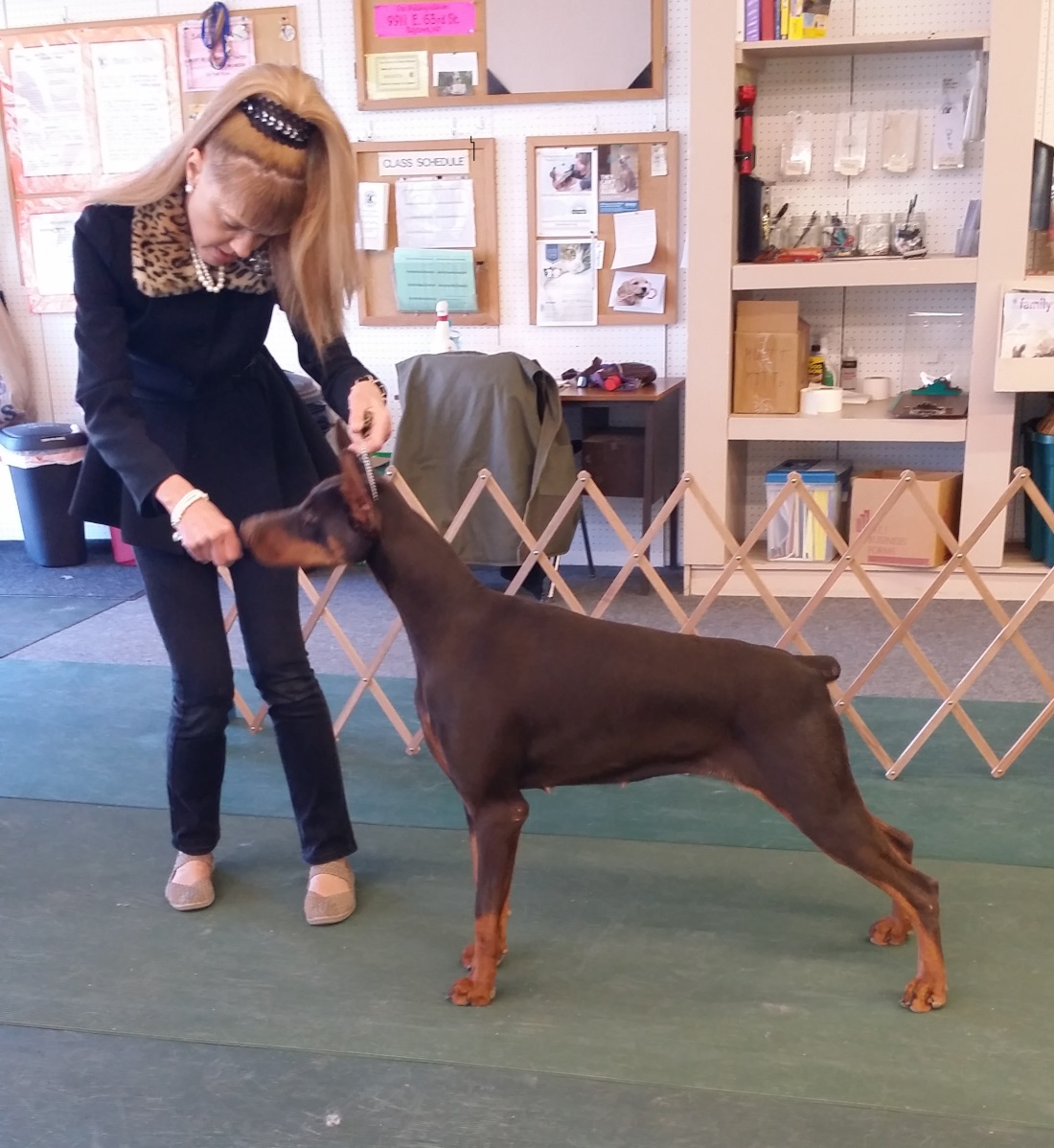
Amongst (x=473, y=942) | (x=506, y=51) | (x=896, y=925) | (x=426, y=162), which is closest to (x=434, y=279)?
(x=426, y=162)

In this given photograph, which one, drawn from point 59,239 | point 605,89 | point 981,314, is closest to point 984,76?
point 981,314

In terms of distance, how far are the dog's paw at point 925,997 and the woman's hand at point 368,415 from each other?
1459 millimetres

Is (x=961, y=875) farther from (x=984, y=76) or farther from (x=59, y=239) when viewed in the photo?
(x=59, y=239)

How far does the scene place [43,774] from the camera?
10.8ft

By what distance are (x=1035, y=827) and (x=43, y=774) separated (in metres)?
2.69

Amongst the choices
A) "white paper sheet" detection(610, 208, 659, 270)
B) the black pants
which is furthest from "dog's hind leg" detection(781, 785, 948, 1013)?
"white paper sheet" detection(610, 208, 659, 270)

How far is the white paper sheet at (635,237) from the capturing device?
5254 mm

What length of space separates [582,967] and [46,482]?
171 inches

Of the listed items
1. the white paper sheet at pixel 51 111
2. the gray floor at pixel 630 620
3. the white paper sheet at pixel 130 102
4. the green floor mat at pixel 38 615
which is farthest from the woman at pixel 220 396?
the white paper sheet at pixel 51 111

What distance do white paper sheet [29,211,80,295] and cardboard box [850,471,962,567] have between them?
4.11 metres

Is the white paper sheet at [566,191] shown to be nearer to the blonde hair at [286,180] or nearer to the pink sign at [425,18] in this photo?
the pink sign at [425,18]

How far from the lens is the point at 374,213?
5492 millimetres

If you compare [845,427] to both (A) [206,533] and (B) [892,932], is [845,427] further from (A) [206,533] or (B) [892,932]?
(A) [206,533]

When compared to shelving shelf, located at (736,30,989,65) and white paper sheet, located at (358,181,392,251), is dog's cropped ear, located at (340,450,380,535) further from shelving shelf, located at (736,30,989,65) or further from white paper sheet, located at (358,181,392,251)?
white paper sheet, located at (358,181,392,251)
